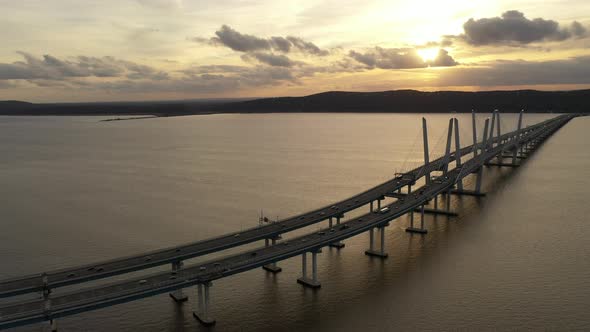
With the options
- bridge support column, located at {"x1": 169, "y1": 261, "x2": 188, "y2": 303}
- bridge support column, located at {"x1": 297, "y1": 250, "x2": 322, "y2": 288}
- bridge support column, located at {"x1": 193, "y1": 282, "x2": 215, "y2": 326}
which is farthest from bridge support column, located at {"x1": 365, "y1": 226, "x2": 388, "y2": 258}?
bridge support column, located at {"x1": 193, "y1": 282, "x2": 215, "y2": 326}

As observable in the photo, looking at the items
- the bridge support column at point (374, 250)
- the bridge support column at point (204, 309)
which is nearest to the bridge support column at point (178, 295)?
the bridge support column at point (204, 309)

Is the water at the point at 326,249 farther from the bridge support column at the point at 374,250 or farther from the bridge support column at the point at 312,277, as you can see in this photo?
the bridge support column at the point at 374,250

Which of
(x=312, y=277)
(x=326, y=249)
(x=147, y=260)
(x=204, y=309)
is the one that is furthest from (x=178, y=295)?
(x=326, y=249)

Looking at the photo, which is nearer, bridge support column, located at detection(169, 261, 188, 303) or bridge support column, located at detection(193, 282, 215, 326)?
bridge support column, located at detection(193, 282, 215, 326)

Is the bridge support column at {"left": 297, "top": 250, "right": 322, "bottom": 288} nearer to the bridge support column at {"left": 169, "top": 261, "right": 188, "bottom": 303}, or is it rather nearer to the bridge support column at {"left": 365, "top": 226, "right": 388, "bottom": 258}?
the bridge support column at {"left": 365, "top": 226, "right": 388, "bottom": 258}

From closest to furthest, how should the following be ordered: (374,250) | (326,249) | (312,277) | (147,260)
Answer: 1. (147,260)
2. (312,277)
3. (374,250)
4. (326,249)

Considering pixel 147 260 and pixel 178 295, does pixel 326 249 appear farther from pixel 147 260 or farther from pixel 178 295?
pixel 147 260

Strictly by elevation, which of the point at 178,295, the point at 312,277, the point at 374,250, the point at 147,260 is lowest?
the point at 178,295

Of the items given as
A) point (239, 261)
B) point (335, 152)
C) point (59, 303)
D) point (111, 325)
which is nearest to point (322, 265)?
point (239, 261)
